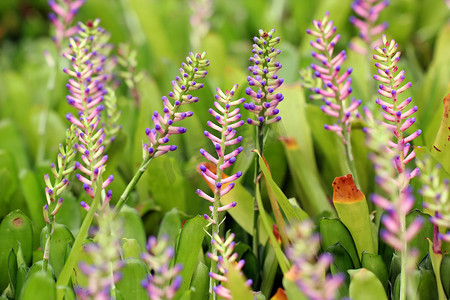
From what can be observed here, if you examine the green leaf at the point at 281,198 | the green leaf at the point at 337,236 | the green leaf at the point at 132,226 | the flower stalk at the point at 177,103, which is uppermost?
the flower stalk at the point at 177,103

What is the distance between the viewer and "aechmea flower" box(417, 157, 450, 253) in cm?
70

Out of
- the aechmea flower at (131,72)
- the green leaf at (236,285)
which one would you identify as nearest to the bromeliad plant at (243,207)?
the green leaf at (236,285)

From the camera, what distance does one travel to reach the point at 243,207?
1.12m

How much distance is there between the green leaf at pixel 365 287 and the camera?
0.86 meters

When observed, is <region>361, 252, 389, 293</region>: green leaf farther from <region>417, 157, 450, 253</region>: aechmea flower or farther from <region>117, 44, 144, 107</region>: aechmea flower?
<region>117, 44, 144, 107</region>: aechmea flower

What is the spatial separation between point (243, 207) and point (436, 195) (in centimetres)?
48

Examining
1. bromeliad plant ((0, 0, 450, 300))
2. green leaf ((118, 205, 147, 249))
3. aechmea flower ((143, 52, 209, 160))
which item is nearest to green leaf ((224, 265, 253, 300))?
bromeliad plant ((0, 0, 450, 300))

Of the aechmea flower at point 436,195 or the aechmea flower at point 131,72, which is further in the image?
the aechmea flower at point 131,72

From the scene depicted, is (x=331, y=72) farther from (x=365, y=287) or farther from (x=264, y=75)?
(x=365, y=287)

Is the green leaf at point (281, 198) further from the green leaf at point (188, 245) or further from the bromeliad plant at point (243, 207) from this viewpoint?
the green leaf at point (188, 245)

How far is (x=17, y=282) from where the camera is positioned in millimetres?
1017

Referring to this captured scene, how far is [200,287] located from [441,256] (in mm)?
423

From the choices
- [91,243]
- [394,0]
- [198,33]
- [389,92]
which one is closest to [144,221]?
[91,243]

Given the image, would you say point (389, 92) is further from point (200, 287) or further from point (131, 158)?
point (131, 158)
